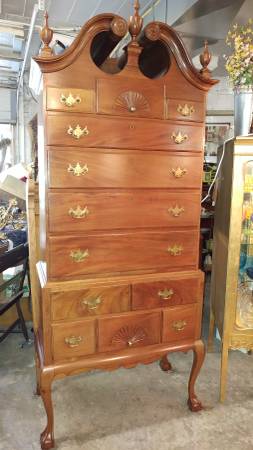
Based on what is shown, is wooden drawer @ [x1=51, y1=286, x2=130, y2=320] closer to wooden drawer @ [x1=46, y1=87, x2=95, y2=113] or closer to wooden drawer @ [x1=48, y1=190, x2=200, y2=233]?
wooden drawer @ [x1=48, y1=190, x2=200, y2=233]

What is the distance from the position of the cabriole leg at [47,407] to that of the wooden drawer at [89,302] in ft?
0.97

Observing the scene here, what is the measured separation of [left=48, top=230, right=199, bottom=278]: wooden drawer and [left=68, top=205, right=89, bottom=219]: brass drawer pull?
10 centimetres

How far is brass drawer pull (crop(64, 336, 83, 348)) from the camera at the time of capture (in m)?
1.55

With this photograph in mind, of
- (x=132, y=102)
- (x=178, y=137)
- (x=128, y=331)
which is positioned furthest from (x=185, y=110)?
(x=128, y=331)

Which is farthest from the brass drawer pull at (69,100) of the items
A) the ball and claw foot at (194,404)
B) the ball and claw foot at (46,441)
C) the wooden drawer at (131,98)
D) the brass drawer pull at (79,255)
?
the ball and claw foot at (194,404)

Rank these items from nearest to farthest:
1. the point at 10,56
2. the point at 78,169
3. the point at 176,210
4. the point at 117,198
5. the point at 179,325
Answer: the point at 78,169 < the point at 117,198 < the point at 176,210 < the point at 179,325 < the point at 10,56

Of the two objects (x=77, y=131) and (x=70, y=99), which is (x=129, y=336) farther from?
(x=70, y=99)

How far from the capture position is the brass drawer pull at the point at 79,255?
1508mm

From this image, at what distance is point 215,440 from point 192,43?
3181 millimetres

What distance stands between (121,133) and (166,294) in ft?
2.86

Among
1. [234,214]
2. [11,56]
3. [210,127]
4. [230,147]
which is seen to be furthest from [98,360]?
[11,56]

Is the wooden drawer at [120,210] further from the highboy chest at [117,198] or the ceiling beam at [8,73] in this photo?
the ceiling beam at [8,73]

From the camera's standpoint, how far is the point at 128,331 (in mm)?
1663

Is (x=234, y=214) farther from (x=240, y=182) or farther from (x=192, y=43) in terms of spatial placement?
(x=192, y=43)
